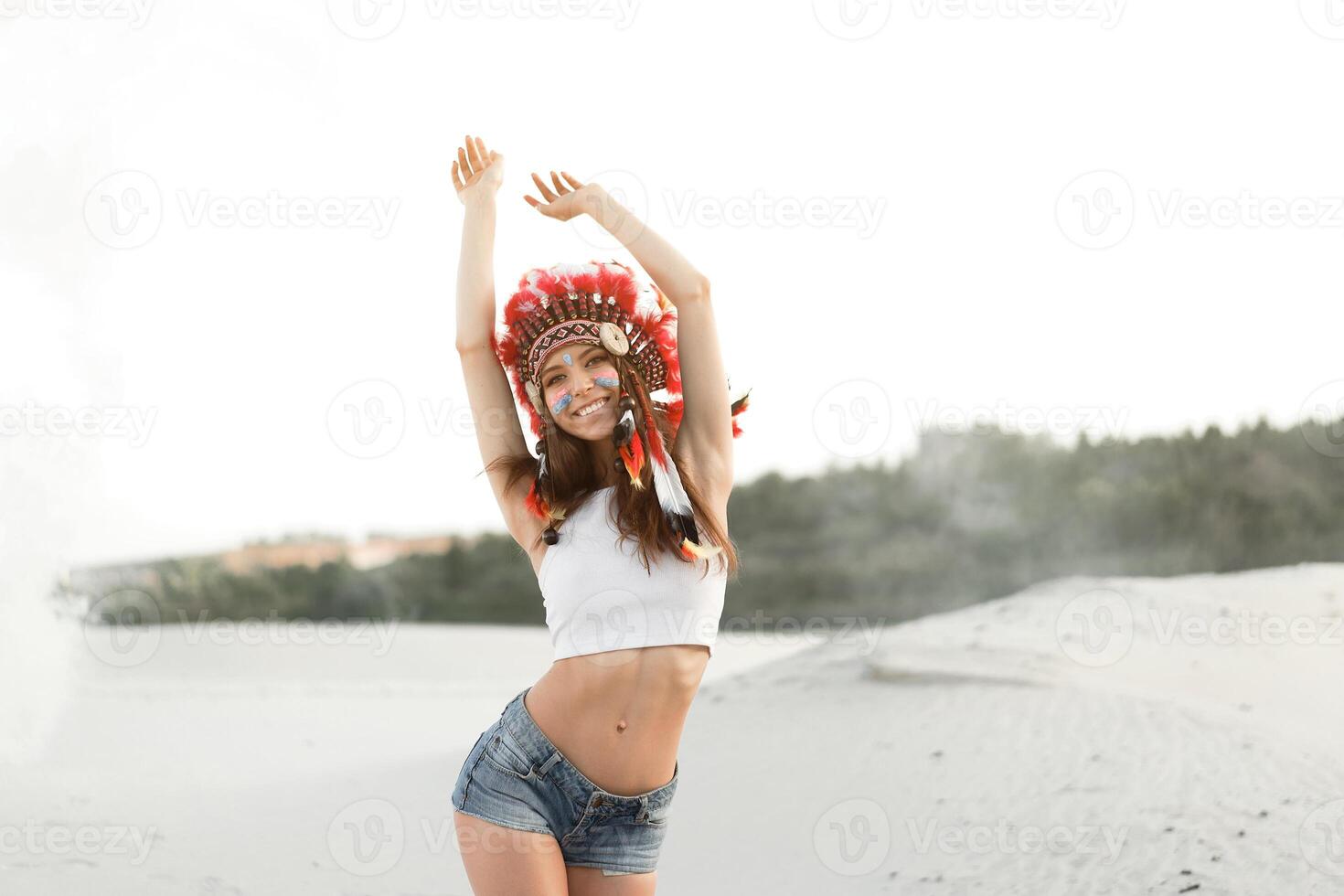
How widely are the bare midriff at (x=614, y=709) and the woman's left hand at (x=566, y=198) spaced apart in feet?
2.52

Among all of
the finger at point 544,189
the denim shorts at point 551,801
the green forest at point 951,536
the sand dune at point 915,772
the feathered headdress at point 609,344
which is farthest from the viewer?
the green forest at point 951,536

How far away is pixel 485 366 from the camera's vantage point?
6.77 ft

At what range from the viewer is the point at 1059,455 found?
13062 millimetres

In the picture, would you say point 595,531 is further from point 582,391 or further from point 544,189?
point 544,189

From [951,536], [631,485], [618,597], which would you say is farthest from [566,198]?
[951,536]

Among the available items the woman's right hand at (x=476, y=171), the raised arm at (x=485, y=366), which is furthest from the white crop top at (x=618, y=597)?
the woman's right hand at (x=476, y=171)

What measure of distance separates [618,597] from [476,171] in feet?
2.87

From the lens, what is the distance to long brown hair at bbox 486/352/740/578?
1891mm

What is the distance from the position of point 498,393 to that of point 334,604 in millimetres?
12387

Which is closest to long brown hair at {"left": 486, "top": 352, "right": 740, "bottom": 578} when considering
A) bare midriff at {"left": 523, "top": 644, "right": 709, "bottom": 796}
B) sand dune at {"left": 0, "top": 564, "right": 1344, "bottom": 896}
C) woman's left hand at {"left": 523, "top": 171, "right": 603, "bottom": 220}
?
bare midriff at {"left": 523, "top": 644, "right": 709, "bottom": 796}

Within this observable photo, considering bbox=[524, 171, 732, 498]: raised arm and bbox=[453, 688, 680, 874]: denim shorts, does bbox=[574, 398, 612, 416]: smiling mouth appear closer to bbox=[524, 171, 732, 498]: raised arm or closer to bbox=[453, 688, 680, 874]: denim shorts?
bbox=[524, 171, 732, 498]: raised arm

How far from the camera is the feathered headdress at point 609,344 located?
6.37 ft

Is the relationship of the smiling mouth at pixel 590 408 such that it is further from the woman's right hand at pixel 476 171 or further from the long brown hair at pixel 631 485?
the woman's right hand at pixel 476 171

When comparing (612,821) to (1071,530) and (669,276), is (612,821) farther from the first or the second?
(1071,530)
